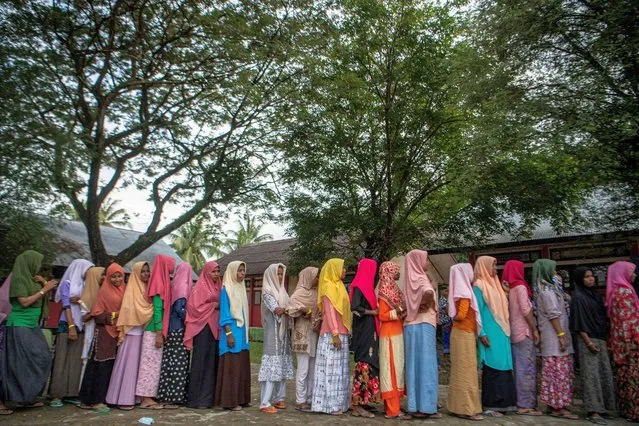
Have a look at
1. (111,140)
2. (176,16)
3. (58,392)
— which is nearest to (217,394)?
(58,392)

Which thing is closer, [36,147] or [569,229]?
[36,147]

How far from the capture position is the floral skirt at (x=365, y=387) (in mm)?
5027

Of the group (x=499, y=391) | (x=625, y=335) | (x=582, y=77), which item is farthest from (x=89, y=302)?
(x=582, y=77)

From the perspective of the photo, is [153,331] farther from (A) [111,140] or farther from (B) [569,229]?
(B) [569,229]

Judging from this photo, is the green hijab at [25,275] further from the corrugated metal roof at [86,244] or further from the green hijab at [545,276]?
the corrugated metal roof at [86,244]

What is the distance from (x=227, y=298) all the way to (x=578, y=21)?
301 inches

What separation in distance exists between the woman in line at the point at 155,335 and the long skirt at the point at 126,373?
6 centimetres

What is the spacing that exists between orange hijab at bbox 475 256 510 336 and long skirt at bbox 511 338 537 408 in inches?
13.9

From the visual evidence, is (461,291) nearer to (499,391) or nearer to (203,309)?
(499,391)

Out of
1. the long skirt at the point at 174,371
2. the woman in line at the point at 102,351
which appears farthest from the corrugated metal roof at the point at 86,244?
the long skirt at the point at 174,371

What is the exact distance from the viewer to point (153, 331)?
5.48 metres

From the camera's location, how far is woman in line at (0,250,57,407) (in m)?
5.00

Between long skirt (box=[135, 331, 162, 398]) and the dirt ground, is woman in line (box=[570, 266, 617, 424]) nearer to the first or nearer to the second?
the dirt ground

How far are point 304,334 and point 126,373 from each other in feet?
6.98
